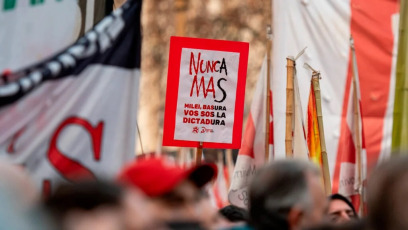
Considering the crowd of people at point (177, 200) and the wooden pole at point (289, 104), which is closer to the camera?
the crowd of people at point (177, 200)

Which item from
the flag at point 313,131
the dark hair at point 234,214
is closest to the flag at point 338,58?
the flag at point 313,131

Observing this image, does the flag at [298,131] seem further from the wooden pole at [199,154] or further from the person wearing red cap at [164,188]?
the person wearing red cap at [164,188]

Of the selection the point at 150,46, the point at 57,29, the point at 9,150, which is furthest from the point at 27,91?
the point at 150,46

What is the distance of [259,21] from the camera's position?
27906 millimetres

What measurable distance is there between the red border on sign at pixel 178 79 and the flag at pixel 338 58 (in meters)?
0.32

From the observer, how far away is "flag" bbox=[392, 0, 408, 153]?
337 inches

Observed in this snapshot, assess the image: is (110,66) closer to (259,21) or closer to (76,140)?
(76,140)

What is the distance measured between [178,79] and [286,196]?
179 inches

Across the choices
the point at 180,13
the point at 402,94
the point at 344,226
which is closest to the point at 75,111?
the point at 344,226

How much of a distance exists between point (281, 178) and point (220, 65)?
4.58 m

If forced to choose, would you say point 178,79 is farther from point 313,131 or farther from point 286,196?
point 286,196

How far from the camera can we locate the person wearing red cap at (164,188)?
488cm

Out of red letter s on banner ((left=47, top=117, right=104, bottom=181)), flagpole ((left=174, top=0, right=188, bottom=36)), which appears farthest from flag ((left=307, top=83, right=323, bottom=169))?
flagpole ((left=174, top=0, right=188, bottom=36))

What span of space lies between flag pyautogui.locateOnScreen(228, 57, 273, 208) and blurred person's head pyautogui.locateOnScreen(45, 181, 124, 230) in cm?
560
